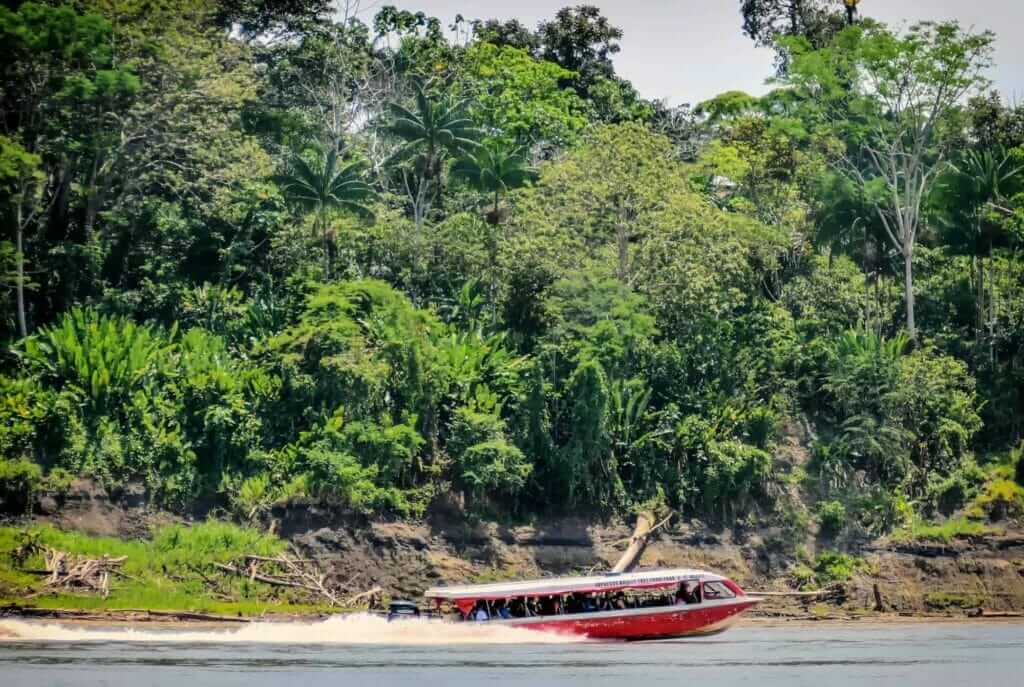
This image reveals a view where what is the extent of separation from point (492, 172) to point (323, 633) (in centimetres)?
1958

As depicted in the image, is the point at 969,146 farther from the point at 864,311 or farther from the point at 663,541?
the point at 663,541

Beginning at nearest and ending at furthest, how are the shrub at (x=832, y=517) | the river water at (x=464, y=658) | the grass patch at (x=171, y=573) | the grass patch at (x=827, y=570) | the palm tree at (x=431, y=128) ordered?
1. the river water at (x=464, y=658)
2. the grass patch at (x=171, y=573)
3. the grass patch at (x=827, y=570)
4. the shrub at (x=832, y=517)
5. the palm tree at (x=431, y=128)

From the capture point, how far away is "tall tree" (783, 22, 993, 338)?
5444cm

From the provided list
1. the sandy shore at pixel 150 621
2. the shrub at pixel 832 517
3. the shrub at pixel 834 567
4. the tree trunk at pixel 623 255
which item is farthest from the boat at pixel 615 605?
the tree trunk at pixel 623 255

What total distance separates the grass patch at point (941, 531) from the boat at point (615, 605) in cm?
1329

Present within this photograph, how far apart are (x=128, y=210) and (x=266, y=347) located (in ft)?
24.7

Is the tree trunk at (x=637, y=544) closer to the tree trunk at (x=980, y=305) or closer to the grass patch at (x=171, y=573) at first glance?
the grass patch at (x=171, y=573)

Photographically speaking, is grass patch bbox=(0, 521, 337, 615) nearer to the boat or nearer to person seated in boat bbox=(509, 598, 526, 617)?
the boat

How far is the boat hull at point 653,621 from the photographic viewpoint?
126 feet

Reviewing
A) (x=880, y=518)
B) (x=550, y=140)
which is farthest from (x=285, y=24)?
(x=880, y=518)

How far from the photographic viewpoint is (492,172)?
54.3 metres

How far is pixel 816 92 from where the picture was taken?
196 ft

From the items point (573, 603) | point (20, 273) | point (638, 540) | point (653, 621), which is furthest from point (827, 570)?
point (20, 273)

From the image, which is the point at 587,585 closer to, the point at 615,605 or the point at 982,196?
the point at 615,605
